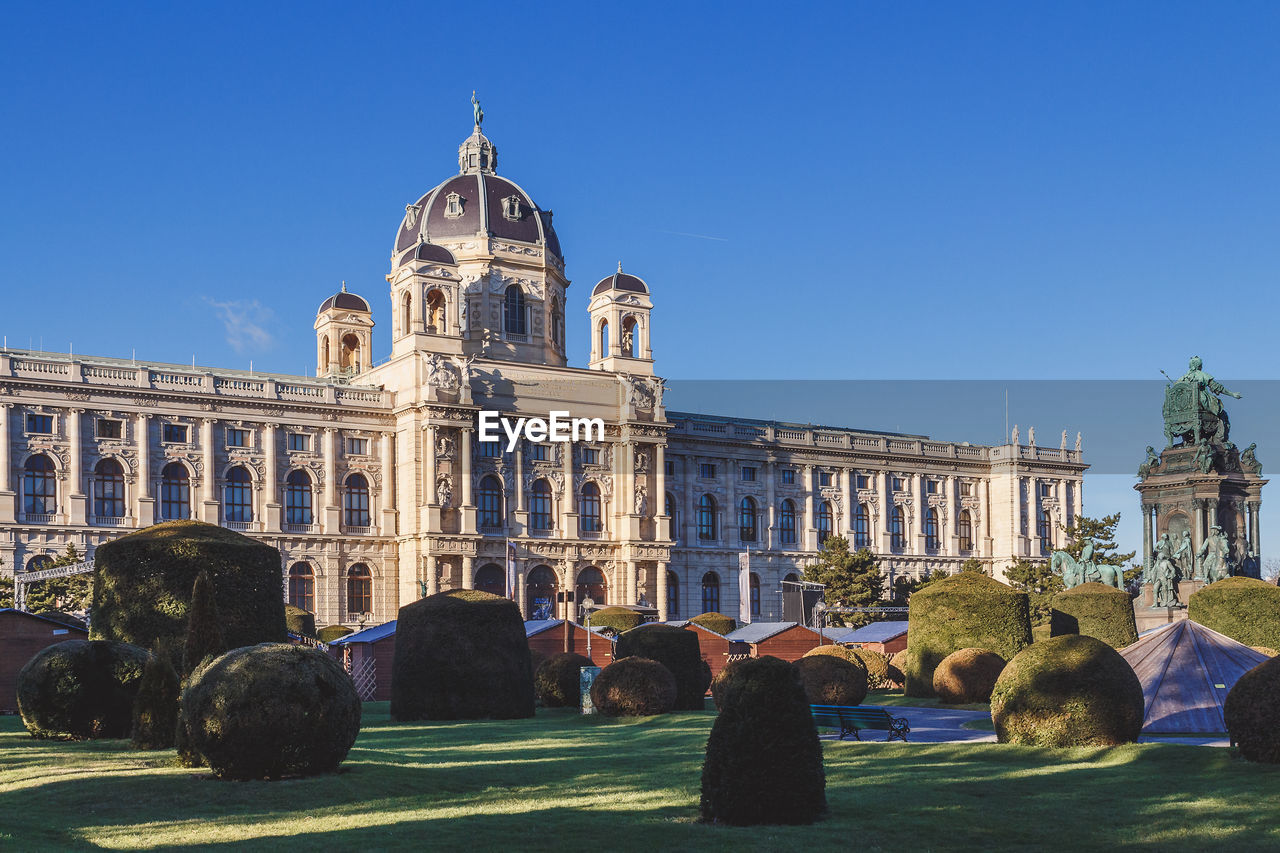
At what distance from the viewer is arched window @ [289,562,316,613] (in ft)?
249

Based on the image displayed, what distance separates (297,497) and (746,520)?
2940cm

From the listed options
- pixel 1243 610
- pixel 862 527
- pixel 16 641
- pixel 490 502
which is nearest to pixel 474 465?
pixel 490 502

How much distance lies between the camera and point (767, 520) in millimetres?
92562

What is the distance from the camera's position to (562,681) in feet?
138

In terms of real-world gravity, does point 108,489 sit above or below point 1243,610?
above

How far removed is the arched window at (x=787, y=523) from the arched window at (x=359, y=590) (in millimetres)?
28047

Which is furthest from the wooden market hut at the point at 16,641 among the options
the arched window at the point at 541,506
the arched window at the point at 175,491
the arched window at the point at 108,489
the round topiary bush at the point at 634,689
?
the arched window at the point at 541,506

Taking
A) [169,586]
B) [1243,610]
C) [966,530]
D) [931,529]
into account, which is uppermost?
[931,529]

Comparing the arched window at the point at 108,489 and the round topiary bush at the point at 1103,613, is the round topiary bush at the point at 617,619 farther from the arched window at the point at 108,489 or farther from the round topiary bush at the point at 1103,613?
the round topiary bush at the point at 1103,613

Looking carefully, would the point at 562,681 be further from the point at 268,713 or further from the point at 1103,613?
the point at 268,713

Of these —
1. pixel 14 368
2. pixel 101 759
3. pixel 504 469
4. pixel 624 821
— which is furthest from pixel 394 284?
pixel 624 821

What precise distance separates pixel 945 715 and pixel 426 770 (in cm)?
1676

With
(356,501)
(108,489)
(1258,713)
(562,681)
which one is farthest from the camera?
(356,501)

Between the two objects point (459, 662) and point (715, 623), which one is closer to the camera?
point (459, 662)
